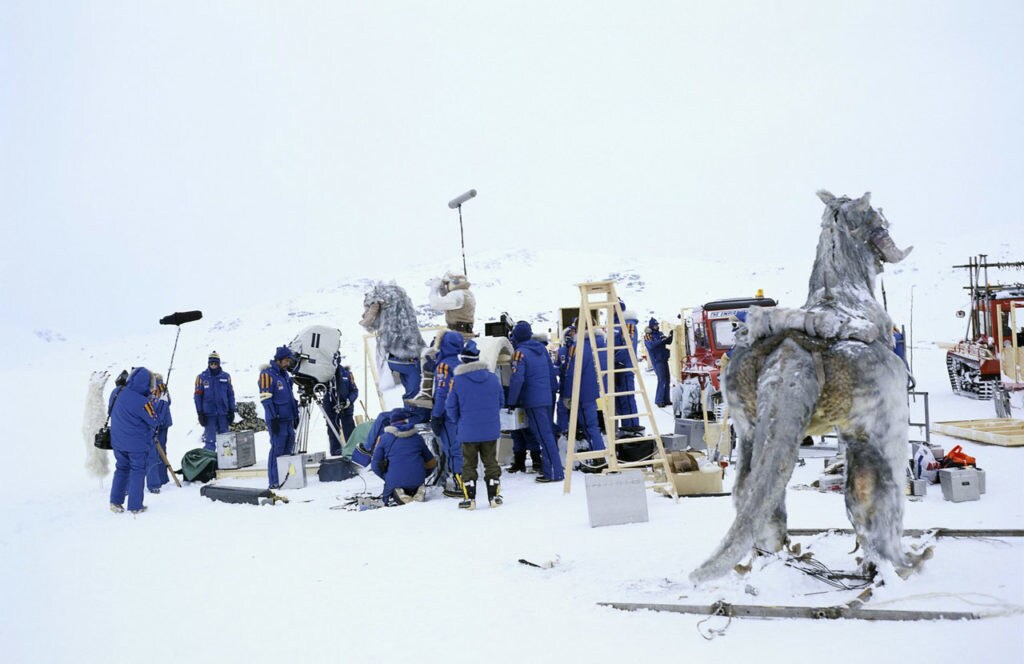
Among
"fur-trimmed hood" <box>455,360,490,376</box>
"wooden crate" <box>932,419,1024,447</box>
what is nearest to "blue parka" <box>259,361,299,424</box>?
"fur-trimmed hood" <box>455,360,490,376</box>

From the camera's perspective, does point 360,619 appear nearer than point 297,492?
Yes

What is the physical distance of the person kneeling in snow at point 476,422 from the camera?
7.29 metres

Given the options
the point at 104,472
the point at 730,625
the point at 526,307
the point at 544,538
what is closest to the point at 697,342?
the point at 544,538

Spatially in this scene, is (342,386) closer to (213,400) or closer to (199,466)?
(199,466)

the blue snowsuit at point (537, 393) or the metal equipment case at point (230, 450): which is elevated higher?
the blue snowsuit at point (537, 393)

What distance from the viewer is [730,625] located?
3602mm

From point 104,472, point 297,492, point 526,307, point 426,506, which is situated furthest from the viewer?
point 526,307

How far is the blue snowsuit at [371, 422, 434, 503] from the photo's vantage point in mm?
7734

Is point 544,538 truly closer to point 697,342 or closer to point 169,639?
point 169,639

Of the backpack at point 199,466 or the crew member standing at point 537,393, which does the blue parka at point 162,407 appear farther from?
the crew member standing at point 537,393

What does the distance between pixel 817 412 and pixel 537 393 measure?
176 inches

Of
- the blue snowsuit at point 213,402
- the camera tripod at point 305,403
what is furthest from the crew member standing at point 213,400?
the camera tripod at point 305,403

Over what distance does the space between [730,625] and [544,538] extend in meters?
2.33

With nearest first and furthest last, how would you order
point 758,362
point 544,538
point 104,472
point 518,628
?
point 518,628, point 758,362, point 544,538, point 104,472
